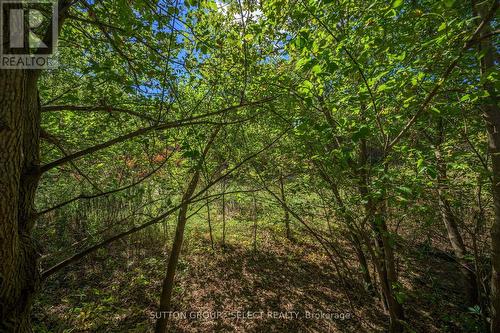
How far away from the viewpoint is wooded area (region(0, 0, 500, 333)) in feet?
5.25

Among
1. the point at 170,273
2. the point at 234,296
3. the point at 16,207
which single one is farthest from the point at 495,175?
the point at 234,296

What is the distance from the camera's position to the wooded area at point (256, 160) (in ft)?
5.25

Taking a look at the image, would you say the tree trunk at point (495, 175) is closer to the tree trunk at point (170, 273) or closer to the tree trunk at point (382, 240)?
the tree trunk at point (382, 240)

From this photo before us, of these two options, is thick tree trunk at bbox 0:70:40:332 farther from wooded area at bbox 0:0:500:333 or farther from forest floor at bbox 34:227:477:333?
forest floor at bbox 34:227:477:333

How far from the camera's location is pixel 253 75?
123 inches

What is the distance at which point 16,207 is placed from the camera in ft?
3.97

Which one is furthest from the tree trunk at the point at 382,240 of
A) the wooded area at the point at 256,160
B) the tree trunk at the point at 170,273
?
the tree trunk at the point at 170,273

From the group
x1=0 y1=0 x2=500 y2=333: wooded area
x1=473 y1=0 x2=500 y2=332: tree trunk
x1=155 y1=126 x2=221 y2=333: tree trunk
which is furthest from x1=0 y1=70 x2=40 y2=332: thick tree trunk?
x1=473 y1=0 x2=500 y2=332: tree trunk

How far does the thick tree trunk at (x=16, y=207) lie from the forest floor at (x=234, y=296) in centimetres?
381

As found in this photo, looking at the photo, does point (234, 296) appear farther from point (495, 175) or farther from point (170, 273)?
point (495, 175)

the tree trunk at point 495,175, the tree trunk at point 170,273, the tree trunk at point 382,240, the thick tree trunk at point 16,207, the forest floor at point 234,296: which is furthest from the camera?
the forest floor at point 234,296

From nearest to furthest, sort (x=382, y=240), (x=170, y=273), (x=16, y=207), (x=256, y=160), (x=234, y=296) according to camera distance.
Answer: (x=16, y=207)
(x=382, y=240)
(x=256, y=160)
(x=170, y=273)
(x=234, y=296)

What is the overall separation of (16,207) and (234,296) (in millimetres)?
5376

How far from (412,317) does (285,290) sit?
2756mm
